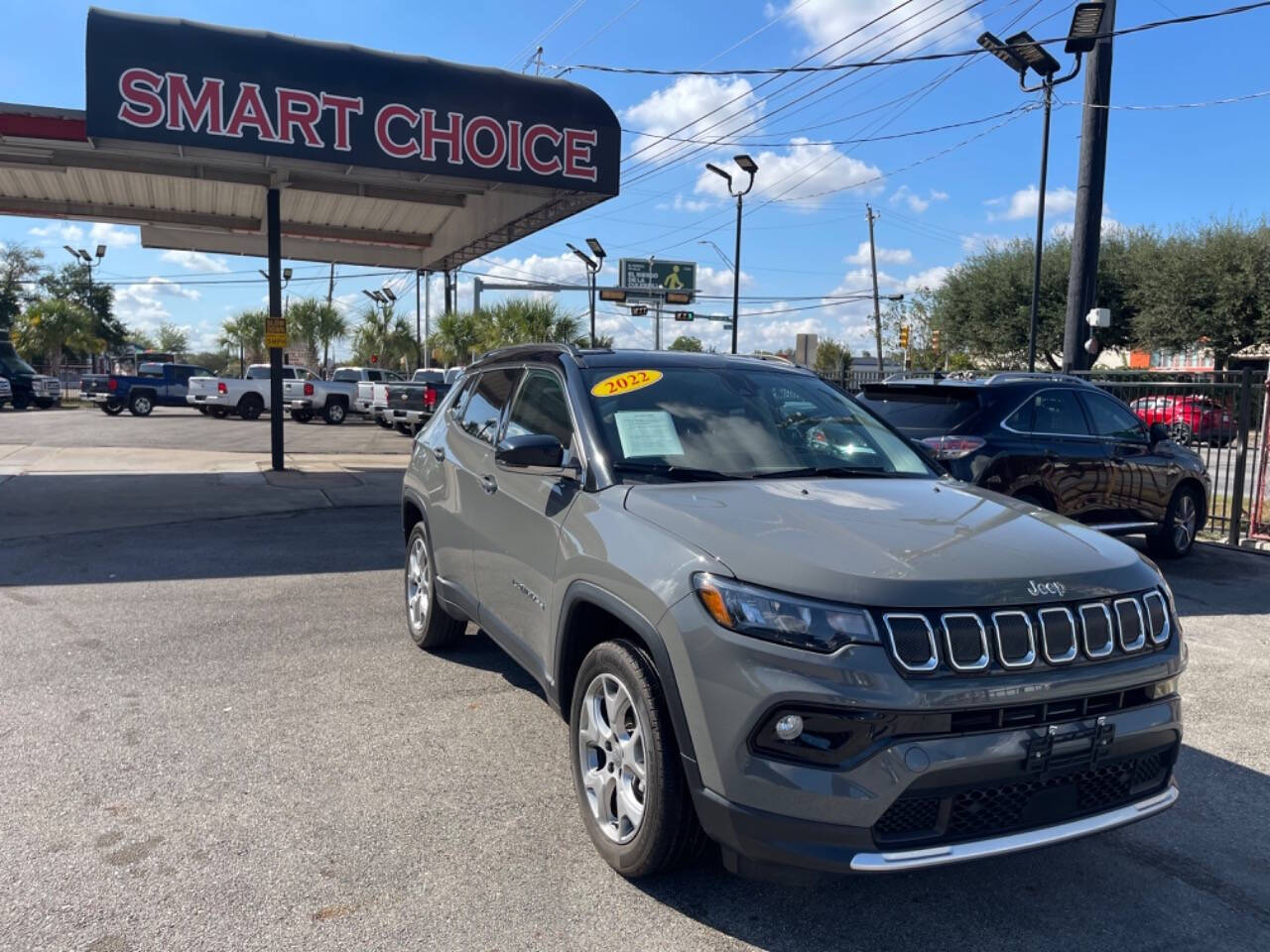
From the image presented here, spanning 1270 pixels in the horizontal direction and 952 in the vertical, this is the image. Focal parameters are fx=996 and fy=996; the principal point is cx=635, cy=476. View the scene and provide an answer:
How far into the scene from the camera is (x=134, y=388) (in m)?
33.2

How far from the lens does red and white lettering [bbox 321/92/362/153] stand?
39.7ft

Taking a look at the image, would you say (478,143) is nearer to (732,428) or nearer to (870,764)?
(732,428)

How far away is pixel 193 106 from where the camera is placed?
37.5ft

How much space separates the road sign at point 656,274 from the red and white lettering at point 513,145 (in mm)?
53030

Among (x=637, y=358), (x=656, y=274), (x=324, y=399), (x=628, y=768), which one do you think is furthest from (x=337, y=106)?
(x=656, y=274)

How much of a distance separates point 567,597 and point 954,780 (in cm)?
151

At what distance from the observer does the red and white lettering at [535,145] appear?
42.4ft

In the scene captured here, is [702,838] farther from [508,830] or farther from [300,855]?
[300,855]

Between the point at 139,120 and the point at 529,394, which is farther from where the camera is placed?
the point at 139,120

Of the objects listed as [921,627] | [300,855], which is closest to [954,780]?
[921,627]

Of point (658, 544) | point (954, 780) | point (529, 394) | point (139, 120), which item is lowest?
point (954, 780)

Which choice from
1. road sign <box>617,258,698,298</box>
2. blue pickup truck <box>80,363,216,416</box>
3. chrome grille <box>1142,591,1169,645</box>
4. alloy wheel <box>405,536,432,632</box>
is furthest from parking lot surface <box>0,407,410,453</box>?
road sign <box>617,258,698,298</box>

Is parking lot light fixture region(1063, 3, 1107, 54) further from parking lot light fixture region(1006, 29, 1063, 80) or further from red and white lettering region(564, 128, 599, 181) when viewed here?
red and white lettering region(564, 128, 599, 181)

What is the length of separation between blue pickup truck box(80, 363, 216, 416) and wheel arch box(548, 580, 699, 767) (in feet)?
108
